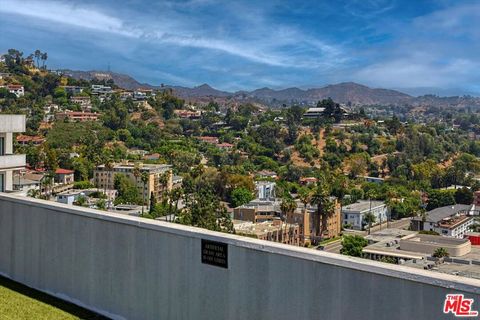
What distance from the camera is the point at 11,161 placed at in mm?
7133

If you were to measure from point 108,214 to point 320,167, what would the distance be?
68938 millimetres

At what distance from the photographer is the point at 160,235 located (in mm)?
4539

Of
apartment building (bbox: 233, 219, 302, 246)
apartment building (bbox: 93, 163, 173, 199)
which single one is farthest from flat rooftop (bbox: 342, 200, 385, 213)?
apartment building (bbox: 93, 163, 173, 199)

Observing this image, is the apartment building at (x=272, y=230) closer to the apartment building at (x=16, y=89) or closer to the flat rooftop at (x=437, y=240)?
the flat rooftop at (x=437, y=240)

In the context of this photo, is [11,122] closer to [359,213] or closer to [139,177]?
[139,177]

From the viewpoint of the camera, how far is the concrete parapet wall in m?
3.32

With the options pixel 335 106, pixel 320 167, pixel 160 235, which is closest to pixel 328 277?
pixel 160 235

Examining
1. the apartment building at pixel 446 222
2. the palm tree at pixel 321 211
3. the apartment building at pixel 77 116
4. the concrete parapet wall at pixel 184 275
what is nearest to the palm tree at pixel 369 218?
the apartment building at pixel 446 222

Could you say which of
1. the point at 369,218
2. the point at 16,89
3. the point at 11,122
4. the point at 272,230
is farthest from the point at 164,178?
the point at 16,89

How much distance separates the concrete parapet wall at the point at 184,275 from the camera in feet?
10.9

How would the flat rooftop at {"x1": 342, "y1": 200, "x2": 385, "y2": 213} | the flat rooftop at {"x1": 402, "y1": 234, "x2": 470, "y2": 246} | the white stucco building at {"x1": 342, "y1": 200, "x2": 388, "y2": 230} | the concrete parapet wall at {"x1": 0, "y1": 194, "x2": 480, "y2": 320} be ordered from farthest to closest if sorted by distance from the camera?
1. the flat rooftop at {"x1": 342, "y1": 200, "x2": 385, "y2": 213}
2. the white stucco building at {"x1": 342, "y1": 200, "x2": 388, "y2": 230}
3. the flat rooftop at {"x1": 402, "y1": 234, "x2": 470, "y2": 246}
4. the concrete parapet wall at {"x1": 0, "y1": 194, "x2": 480, "y2": 320}

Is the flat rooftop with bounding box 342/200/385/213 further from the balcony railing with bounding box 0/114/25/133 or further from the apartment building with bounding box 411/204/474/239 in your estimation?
the balcony railing with bounding box 0/114/25/133

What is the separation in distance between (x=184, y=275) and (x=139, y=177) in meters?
49.7

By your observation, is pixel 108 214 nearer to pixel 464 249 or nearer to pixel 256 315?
pixel 256 315
